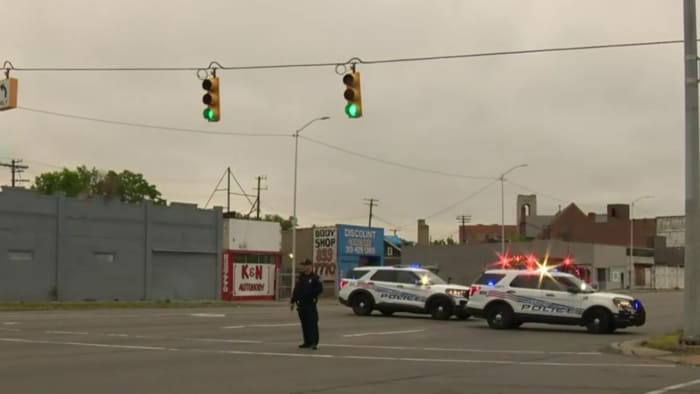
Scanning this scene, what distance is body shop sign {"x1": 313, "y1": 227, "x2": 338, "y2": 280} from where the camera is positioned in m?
63.2

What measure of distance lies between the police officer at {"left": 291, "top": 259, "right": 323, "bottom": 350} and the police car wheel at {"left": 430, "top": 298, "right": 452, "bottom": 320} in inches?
466

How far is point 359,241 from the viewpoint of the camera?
2552 inches

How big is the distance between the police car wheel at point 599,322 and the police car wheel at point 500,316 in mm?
2091

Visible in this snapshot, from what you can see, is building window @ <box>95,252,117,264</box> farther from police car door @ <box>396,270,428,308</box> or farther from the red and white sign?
police car door @ <box>396,270,428,308</box>

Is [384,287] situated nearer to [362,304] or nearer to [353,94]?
[362,304]

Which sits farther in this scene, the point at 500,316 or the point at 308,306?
the point at 500,316

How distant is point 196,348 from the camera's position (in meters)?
17.4

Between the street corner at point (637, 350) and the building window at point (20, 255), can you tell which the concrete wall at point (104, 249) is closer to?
the building window at point (20, 255)

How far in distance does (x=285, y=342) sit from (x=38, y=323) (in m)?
8.71

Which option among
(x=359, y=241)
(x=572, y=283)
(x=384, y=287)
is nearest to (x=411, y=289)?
(x=384, y=287)

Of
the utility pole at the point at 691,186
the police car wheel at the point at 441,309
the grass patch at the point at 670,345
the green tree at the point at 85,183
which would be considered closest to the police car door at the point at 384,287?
the police car wheel at the point at 441,309

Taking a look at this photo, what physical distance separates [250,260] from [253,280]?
125cm

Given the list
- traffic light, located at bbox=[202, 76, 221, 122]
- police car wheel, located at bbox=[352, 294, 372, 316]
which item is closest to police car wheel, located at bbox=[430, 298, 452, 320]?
police car wheel, located at bbox=[352, 294, 372, 316]

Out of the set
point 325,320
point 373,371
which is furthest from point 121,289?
point 373,371
